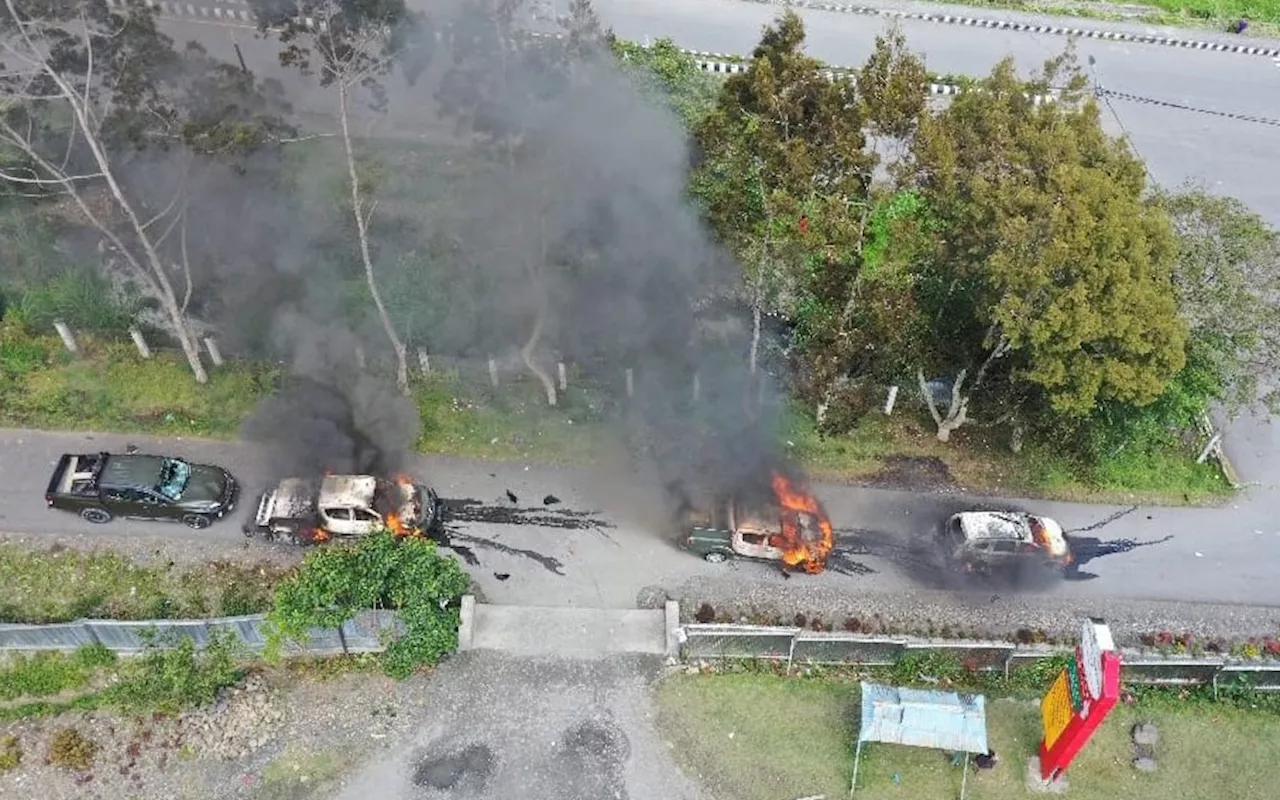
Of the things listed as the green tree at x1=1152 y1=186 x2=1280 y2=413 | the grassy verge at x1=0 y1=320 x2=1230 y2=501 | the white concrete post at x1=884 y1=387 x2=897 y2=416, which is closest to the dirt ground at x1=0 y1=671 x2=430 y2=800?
the grassy verge at x1=0 y1=320 x2=1230 y2=501

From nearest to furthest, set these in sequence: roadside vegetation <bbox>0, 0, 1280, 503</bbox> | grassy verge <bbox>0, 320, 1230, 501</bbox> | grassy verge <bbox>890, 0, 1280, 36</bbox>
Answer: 1. roadside vegetation <bbox>0, 0, 1280, 503</bbox>
2. grassy verge <bbox>0, 320, 1230, 501</bbox>
3. grassy verge <bbox>890, 0, 1280, 36</bbox>

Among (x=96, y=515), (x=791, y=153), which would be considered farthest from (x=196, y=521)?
(x=791, y=153)

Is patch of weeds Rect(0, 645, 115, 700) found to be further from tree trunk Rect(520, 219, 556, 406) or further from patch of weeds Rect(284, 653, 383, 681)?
tree trunk Rect(520, 219, 556, 406)

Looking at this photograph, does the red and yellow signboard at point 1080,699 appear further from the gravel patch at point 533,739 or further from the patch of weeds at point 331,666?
the patch of weeds at point 331,666

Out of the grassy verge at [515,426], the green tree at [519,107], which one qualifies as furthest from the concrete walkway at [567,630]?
the green tree at [519,107]

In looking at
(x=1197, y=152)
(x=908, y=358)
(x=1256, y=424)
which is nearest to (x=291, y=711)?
(x=908, y=358)

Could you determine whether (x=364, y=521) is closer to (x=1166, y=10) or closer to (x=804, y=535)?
(x=804, y=535)
